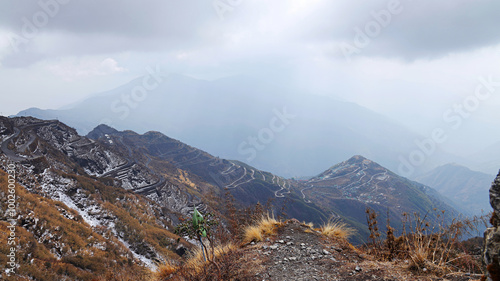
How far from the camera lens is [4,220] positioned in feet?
53.8

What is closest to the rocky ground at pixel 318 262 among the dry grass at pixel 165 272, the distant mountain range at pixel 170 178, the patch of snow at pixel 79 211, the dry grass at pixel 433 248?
the dry grass at pixel 433 248

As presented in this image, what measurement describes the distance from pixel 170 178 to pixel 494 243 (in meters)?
81.4

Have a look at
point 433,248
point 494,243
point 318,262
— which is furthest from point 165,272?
point 494,243

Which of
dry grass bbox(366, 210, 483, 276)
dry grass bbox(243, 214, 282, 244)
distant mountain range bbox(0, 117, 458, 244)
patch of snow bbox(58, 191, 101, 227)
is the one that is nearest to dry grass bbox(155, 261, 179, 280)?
dry grass bbox(243, 214, 282, 244)

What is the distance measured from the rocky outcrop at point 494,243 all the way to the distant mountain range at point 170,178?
199cm

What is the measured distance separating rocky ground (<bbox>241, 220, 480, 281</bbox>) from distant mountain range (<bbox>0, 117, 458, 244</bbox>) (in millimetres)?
1221

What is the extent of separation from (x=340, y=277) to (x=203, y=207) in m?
50.7

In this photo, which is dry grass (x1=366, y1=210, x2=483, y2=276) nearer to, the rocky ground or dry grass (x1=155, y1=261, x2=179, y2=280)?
the rocky ground

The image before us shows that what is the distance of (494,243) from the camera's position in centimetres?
229

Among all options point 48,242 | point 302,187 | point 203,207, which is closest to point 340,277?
point 48,242

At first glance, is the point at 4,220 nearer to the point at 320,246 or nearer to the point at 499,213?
the point at 320,246

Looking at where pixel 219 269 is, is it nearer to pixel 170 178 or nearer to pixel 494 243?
pixel 494 243

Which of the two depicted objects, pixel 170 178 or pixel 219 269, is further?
pixel 170 178

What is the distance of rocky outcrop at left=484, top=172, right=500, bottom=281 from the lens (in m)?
2.23
